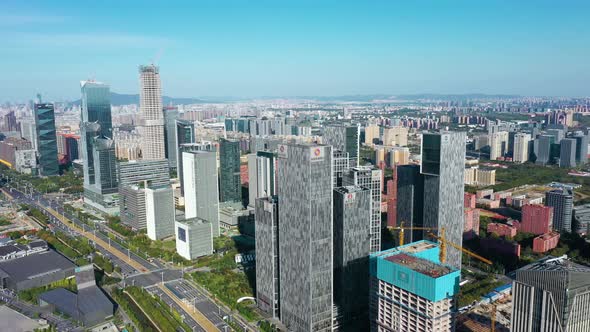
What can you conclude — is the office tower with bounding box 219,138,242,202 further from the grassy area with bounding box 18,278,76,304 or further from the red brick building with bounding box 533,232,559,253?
the red brick building with bounding box 533,232,559,253

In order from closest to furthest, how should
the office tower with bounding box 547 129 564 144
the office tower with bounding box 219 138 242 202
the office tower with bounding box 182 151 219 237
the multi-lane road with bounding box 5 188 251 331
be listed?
the multi-lane road with bounding box 5 188 251 331, the office tower with bounding box 182 151 219 237, the office tower with bounding box 219 138 242 202, the office tower with bounding box 547 129 564 144

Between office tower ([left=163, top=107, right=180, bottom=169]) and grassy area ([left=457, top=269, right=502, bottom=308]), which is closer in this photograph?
grassy area ([left=457, top=269, right=502, bottom=308])

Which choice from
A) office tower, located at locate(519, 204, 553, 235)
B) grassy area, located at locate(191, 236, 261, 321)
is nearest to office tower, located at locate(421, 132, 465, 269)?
grassy area, located at locate(191, 236, 261, 321)

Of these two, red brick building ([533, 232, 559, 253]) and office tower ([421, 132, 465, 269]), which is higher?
office tower ([421, 132, 465, 269])

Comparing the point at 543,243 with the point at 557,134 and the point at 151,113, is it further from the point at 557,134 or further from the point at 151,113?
the point at 151,113

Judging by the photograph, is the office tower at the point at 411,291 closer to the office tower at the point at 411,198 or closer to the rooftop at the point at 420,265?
the rooftop at the point at 420,265

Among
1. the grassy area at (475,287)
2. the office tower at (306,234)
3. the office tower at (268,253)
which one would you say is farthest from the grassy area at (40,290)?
the grassy area at (475,287)
